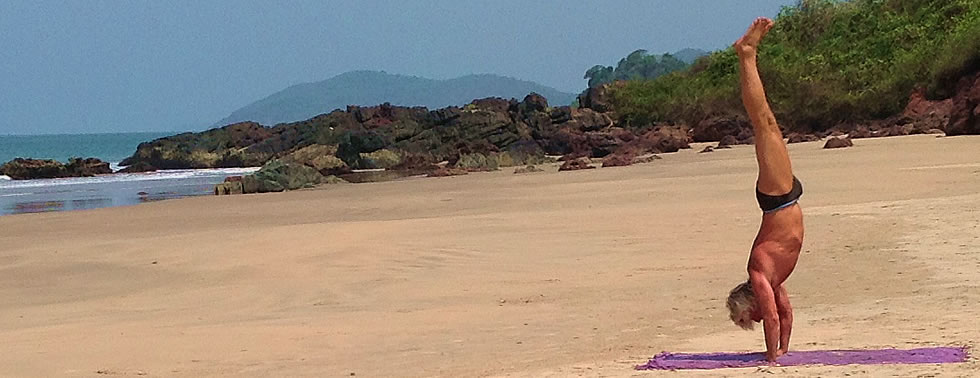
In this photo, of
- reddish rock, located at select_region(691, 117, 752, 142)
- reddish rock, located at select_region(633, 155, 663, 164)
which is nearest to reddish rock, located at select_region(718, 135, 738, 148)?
reddish rock, located at select_region(691, 117, 752, 142)

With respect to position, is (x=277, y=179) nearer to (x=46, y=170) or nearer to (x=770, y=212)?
(x=46, y=170)

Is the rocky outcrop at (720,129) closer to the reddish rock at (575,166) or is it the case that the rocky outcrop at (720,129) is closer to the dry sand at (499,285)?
the reddish rock at (575,166)

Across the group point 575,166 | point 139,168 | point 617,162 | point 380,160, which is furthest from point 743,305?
Answer: point 139,168

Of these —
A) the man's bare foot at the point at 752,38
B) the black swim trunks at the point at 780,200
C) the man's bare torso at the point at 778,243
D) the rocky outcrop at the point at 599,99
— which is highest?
the rocky outcrop at the point at 599,99

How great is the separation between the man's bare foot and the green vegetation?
84.2ft

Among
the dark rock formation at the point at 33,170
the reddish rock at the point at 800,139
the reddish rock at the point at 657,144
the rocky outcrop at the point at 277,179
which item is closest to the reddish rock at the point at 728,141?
the reddish rock at the point at 657,144

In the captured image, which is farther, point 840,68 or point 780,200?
point 840,68

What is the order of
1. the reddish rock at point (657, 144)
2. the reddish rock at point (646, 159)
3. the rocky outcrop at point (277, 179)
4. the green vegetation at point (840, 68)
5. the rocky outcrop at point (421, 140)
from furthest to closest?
the rocky outcrop at point (421, 140) → the green vegetation at point (840, 68) → the reddish rock at point (657, 144) → the reddish rock at point (646, 159) → the rocky outcrop at point (277, 179)

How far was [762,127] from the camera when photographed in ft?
17.3

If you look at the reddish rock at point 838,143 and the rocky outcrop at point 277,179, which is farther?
the rocky outcrop at point 277,179

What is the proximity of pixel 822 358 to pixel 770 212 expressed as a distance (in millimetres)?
680

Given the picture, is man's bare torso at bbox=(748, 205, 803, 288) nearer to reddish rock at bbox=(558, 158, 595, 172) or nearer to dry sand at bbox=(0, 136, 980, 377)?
dry sand at bbox=(0, 136, 980, 377)

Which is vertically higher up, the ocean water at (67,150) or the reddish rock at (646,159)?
the ocean water at (67,150)

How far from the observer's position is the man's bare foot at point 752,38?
5407 millimetres
